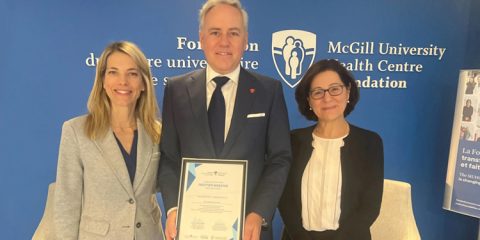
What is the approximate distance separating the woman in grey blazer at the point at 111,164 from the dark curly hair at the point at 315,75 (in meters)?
0.97

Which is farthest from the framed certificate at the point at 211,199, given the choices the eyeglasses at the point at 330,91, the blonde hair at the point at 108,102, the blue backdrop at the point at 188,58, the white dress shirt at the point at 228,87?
the blue backdrop at the point at 188,58

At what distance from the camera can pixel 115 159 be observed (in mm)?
2041

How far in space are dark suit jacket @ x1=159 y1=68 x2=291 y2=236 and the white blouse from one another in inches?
12.2

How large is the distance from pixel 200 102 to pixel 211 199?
0.52m

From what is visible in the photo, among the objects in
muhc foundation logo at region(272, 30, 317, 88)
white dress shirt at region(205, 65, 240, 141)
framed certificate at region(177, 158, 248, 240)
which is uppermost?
muhc foundation logo at region(272, 30, 317, 88)

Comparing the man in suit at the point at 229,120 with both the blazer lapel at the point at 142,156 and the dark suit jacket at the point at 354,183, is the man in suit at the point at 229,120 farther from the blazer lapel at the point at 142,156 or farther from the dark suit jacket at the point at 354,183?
the dark suit jacket at the point at 354,183

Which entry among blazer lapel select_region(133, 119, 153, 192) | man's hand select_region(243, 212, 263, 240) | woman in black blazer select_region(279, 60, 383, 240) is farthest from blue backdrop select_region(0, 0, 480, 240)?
man's hand select_region(243, 212, 263, 240)

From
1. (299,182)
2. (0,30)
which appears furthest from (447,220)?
(0,30)

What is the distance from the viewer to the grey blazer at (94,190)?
6.62ft

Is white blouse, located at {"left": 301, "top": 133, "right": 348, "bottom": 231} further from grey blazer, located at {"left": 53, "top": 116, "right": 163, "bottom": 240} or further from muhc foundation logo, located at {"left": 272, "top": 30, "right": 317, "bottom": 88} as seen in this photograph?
muhc foundation logo, located at {"left": 272, "top": 30, "right": 317, "bottom": 88}

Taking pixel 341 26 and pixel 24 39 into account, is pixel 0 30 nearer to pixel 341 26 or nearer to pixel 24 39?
Result: pixel 24 39

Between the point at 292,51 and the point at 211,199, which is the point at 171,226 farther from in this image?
the point at 292,51

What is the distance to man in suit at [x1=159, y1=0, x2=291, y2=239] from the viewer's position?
1.91 m

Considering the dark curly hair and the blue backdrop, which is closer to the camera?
the dark curly hair
